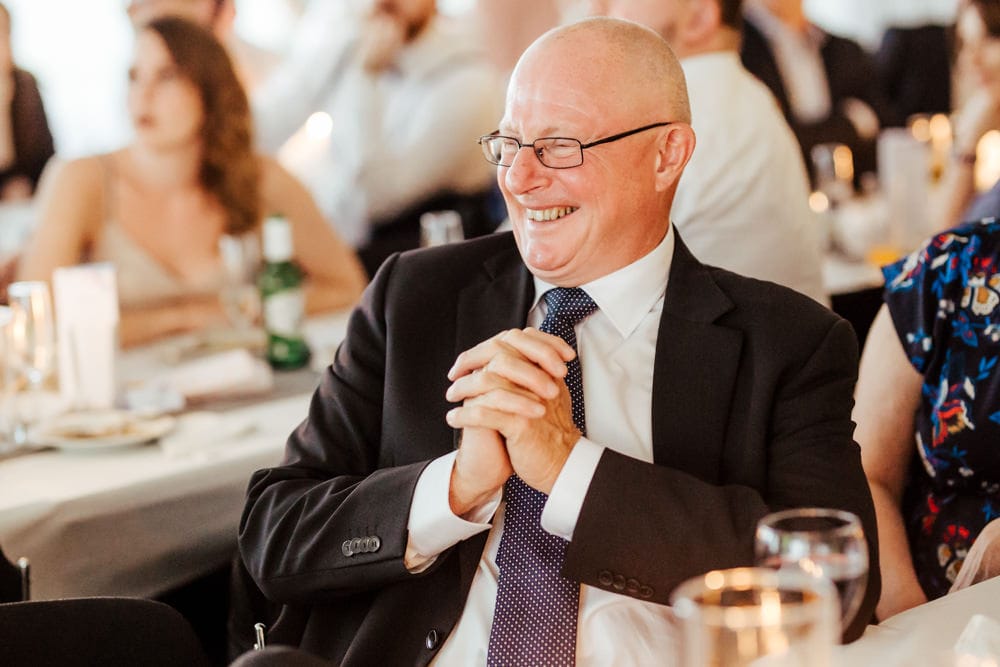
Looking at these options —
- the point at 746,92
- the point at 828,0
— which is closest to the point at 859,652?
the point at 746,92

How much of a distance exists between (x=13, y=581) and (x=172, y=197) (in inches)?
78.3

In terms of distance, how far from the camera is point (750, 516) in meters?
1.56

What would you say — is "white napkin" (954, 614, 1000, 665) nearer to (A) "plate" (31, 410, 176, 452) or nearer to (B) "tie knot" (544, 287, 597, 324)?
(B) "tie knot" (544, 287, 597, 324)

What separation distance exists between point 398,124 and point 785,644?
16.6 feet

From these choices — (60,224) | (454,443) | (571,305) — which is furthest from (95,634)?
(60,224)

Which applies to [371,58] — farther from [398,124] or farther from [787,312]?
[787,312]

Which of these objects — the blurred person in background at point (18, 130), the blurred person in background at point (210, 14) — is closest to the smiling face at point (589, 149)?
the blurred person in background at point (210, 14)

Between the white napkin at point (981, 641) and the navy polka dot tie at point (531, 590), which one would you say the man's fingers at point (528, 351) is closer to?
the navy polka dot tie at point (531, 590)

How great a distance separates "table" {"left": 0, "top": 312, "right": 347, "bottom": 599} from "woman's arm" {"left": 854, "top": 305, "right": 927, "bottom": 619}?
3.45 feet

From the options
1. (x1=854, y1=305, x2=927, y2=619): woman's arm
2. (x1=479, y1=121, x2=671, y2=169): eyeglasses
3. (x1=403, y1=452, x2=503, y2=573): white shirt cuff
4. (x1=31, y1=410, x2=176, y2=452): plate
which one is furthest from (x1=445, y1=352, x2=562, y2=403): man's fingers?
(x1=31, y1=410, x2=176, y2=452): plate

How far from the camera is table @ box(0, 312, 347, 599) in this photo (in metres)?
1.97

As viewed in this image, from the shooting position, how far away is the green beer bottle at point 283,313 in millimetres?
2678

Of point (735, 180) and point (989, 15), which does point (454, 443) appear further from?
point (989, 15)

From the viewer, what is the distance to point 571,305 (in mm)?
1775
